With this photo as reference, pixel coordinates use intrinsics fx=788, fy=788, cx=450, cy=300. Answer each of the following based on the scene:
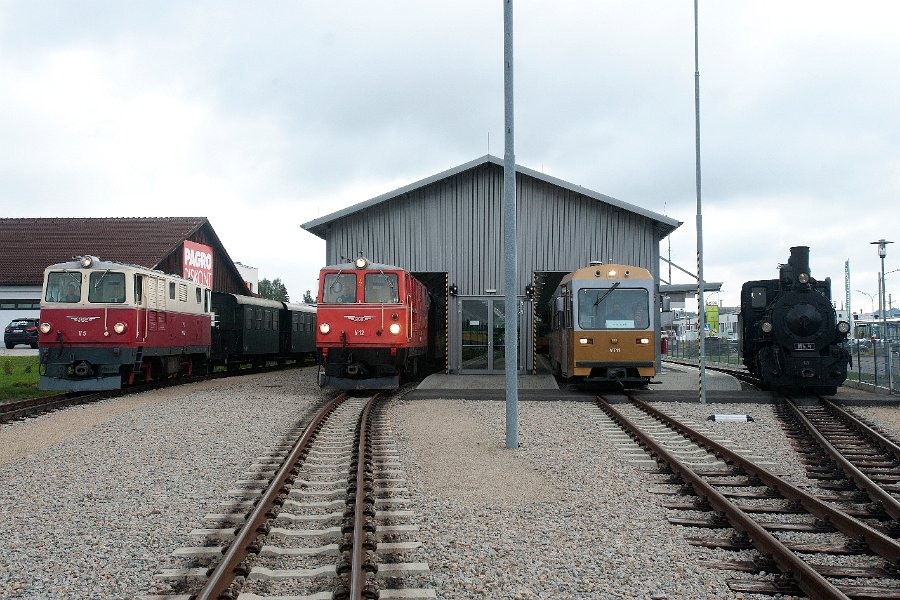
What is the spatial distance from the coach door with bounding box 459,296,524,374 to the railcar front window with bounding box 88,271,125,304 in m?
9.98

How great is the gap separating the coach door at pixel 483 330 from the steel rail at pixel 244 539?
14846 millimetres

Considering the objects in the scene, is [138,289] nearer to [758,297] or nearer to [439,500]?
[439,500]

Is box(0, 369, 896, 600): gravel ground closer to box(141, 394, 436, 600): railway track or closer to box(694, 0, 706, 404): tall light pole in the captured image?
box(141, 394, 436, 600): railway track

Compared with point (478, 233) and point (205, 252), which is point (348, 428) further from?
point (205, 252)

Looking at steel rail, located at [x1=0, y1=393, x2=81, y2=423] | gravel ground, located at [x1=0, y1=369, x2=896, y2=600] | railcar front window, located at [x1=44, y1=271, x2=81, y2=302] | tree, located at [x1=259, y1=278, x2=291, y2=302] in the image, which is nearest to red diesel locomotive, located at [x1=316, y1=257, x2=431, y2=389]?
Answer: gravel ground, located at [x1=0, y1=369, x2=896, y2=600]

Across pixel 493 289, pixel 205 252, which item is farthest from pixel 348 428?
pixel 205 252

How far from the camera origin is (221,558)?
519cm

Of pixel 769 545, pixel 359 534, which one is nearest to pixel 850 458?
pixel 769 545

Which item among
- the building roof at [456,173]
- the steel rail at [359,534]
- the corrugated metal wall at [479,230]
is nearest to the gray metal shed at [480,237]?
the corrugated metal wall at [479,230]

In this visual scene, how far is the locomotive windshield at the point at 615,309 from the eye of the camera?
17.2 m

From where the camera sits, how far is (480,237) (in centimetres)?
2367

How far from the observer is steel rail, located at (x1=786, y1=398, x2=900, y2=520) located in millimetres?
6547

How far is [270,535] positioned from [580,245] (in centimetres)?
1865

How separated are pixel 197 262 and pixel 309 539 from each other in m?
35.1
